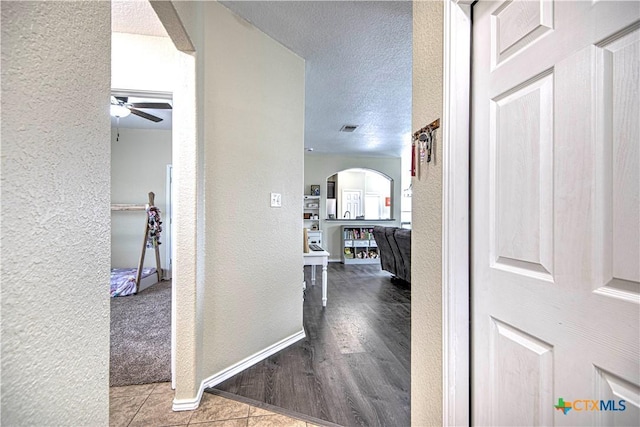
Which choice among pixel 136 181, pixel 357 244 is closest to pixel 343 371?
pixel 136 181

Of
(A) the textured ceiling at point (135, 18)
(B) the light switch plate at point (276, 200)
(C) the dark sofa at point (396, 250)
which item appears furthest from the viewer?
(C) the dark sofa at point (396, 250)

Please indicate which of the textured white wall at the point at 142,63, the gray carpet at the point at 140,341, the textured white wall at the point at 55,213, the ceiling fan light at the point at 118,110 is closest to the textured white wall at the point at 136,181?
the gray carpet at the point at 140,341

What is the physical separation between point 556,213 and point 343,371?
185 centimetres

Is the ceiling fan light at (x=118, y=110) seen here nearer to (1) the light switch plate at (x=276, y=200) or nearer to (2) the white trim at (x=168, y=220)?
(2) the white trim at (x=168, y=220)

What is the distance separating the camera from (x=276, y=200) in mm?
2438

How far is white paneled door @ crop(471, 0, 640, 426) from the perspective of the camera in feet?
1.98

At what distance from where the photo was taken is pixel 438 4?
114 centimetres

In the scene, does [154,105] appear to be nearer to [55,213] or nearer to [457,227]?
[55,213]

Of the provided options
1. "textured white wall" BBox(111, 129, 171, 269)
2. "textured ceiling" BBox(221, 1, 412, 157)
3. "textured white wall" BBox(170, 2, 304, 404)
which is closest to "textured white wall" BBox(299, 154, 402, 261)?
"textured ceiling" BBox(221, 1, 412, 157)

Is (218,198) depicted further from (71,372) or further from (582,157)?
(582,157)

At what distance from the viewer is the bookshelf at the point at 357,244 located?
280 inches

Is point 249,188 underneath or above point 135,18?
underneath

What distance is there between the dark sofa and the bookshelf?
5.11 ft

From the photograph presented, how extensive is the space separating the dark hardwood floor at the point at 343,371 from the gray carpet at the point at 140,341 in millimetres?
636
